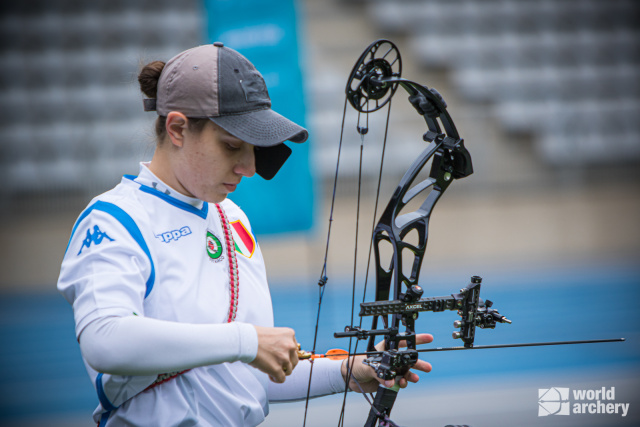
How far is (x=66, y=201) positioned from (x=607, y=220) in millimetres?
5987

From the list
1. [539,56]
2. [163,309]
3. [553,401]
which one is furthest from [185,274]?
[539,56]

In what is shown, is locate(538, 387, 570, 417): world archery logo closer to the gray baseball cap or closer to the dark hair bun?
the gray baseball cap

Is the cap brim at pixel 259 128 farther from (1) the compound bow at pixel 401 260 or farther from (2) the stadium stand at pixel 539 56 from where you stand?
(2) the stadium stand at pixel 539 56

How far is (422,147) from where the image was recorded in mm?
7488

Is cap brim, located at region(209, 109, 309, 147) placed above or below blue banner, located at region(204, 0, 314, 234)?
below

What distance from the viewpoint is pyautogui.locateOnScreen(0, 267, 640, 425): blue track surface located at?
3.63 metres

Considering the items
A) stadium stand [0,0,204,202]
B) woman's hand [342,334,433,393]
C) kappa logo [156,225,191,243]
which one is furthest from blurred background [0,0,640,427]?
kappa logo [156,225,191,243]

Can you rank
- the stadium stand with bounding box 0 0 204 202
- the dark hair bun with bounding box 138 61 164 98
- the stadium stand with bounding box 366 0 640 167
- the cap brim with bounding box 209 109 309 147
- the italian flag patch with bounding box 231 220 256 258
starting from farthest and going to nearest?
the stadium stand with bounding box 366 0 640 167 → the stadium stand with bounding box 0 0 204 202 → the italian flag patch with bounding box 231 220 256 258 → the dark hair bun with bounding box 138 61 164 98 → the cap brim with bounding box 209 109 309 147

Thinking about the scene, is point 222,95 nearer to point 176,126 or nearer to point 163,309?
point 176,126

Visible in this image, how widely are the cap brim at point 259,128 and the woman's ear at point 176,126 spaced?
0.05m

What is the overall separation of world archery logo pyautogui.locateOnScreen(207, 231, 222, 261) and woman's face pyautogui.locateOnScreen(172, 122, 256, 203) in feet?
0.28

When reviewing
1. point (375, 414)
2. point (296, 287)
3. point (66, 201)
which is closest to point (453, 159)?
point (375, 414)

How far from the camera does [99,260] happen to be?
3.35 feet

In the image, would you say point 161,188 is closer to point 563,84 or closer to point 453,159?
point 453,159
